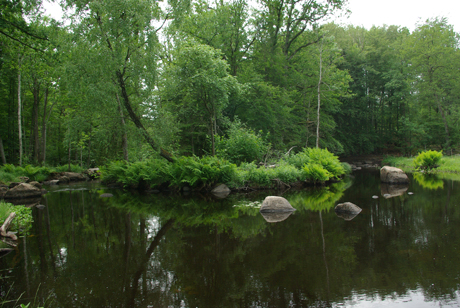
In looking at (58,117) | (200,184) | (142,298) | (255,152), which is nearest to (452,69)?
(255,152)

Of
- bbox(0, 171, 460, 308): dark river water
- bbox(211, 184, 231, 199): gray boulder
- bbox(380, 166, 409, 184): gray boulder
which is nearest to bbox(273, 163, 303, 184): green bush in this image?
bbox(211, 184, 231, 199): gray boulder

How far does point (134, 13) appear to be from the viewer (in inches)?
456

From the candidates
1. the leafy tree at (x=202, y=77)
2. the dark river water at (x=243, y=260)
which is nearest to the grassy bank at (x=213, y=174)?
the leafy tree at (x=202, y=77)

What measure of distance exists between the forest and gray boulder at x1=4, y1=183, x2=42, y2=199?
2.48m

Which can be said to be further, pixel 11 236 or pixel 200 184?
pixel 200 184

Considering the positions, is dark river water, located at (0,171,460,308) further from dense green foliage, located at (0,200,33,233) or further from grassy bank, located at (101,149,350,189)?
grassy bank, located at (101,149,350,189)

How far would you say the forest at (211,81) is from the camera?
456 inches

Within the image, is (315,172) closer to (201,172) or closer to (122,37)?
(201,172)

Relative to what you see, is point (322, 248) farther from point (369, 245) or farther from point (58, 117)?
point (58, 117)

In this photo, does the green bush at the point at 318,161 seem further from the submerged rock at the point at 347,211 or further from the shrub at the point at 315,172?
the submerged rock at the point at 347,211

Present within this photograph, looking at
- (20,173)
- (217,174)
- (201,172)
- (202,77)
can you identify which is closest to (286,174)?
(217,174)

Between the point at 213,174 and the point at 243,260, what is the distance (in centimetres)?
815

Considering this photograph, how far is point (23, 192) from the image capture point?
41.1 ft

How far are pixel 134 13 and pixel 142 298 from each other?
1129cm
